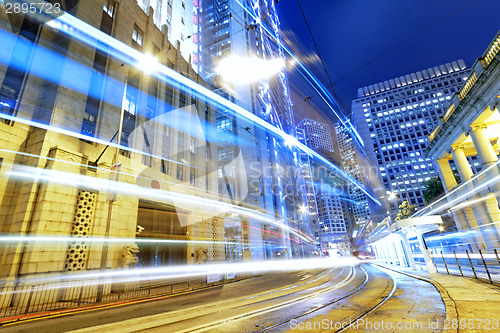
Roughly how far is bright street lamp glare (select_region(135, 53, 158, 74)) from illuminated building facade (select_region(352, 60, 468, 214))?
381 ft

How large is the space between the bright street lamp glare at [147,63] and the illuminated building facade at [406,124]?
116241 mm

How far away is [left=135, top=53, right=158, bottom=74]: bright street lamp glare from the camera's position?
2159 cm

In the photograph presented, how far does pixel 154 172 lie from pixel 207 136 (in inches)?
480

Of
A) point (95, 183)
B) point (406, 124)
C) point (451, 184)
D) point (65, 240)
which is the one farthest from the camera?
point (406, 124)

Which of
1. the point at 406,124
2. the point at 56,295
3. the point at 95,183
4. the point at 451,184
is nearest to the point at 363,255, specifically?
the point at 451,184

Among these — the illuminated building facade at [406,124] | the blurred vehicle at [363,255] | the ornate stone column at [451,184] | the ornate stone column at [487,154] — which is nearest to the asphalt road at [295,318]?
the ornate stone column at [487,154]

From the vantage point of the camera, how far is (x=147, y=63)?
2236 centimetres

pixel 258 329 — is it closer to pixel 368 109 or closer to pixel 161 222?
→ pixel 161 222

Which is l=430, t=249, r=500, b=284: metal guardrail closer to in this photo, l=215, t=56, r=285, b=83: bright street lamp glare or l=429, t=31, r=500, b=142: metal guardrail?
l=429, t=31, r=500, b=142: metal guardrail

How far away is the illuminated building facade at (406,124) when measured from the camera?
114988 mm

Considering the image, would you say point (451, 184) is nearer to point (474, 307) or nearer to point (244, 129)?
point (474, 307)

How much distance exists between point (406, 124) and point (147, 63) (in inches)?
5448

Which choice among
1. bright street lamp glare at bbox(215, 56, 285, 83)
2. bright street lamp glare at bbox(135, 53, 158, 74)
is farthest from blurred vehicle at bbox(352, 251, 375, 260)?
bright street lamp glare at bbox(135, 53, 158, 74)

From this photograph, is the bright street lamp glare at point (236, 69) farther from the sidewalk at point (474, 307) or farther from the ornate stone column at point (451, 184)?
the sidewalk at point (474, 307)
